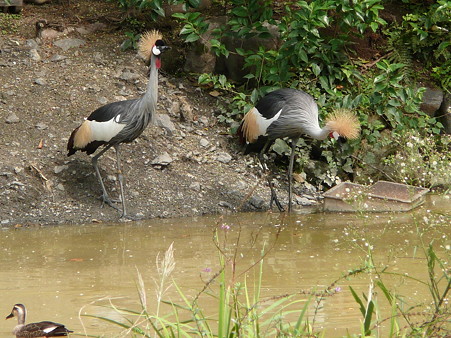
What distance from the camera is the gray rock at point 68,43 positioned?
9148 mm

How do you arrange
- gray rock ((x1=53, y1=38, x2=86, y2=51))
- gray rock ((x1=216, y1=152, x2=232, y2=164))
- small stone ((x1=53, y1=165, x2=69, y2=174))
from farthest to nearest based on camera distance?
gray rock ((x1=53, y1=38, x2=86, y2=51))
gray rock ((x1=216, y1=152, x2=232, y2=164))
small stone ((x1=53, y1=165, x2=69, y2=174))

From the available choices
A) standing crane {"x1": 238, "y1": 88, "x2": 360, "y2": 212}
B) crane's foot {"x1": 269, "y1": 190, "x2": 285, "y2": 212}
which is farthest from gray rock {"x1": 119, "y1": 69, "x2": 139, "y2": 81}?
crane's foot {"x1": 269, "y1": 190, "x2": 285, "y2": 212}

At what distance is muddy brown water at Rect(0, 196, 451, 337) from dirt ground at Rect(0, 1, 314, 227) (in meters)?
0.30

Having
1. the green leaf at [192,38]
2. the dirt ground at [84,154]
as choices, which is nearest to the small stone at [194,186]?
the dirt ground at [84,154]

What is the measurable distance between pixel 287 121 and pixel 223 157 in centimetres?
83

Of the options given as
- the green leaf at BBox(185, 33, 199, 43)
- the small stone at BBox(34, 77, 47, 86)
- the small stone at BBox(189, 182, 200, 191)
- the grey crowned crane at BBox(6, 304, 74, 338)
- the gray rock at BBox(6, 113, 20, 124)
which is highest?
the green leaf at BBox(185, 33, 199, 43)

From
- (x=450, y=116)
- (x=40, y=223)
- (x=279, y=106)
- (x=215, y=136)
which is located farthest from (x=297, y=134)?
(x=40, y=223)

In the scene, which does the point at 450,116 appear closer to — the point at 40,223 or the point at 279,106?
the point at 279,106

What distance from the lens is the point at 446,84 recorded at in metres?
9.02

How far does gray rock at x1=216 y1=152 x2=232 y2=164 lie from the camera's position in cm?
824

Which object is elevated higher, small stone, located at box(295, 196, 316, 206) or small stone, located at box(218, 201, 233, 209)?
small stone, located at box(218, 201, 233, 209)

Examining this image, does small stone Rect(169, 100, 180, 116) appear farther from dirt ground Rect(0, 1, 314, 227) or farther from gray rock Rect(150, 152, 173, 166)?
gray rock Rect(150, 152, 173, 166)

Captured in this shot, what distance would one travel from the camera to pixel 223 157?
8.27 meters

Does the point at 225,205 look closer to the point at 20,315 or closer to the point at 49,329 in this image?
the point at 20,315
